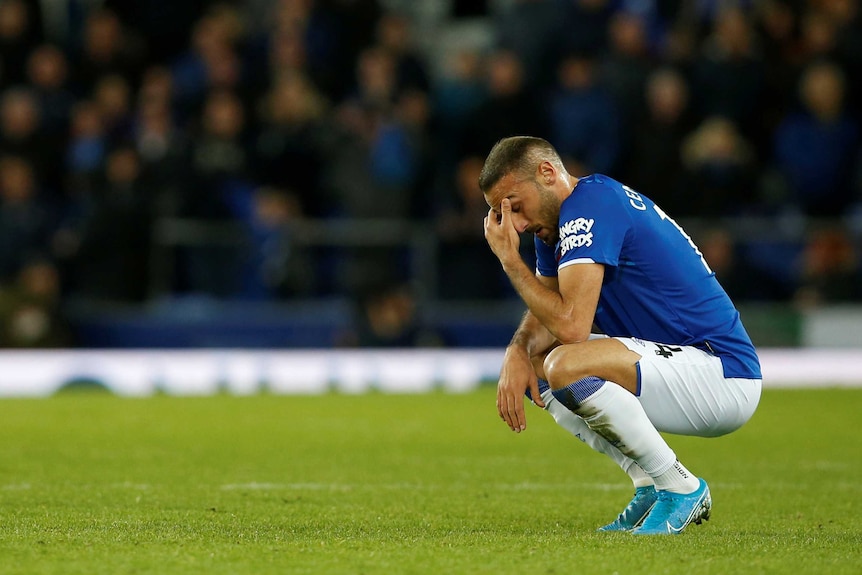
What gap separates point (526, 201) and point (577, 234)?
→ 29 centimetres

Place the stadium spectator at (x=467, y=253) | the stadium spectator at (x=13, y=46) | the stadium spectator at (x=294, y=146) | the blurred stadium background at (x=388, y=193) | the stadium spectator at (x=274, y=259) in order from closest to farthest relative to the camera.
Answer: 1. the blurred stadium background at (x=388, y=193)
2. the stadium spectator at (x=467, y=253)
3. the stadium spectator at (x=274, y=259)
4. the stadium spectator at (x=294, y=146)
5. the stadium spectator at (x=13, y=46)

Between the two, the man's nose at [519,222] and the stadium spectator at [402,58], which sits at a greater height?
the stadium spectator at [402,58]

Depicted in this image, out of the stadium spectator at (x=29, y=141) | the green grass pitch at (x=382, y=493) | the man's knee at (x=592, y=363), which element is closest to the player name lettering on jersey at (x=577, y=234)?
the man's knee at (x=592, y=363)

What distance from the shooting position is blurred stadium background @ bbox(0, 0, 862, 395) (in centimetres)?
1418

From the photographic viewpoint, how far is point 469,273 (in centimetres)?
1477

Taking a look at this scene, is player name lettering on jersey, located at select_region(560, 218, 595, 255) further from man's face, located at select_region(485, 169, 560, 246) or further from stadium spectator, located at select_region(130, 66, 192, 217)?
stadium spectator, located at select_region(130, 66, 192, 217)

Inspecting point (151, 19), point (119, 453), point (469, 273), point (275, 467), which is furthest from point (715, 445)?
point (151, 19)

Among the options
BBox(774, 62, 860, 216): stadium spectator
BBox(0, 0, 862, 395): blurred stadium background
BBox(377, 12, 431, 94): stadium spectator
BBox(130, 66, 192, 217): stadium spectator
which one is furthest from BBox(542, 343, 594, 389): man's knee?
BBox(377, 12, 431, 94): stadium spectator

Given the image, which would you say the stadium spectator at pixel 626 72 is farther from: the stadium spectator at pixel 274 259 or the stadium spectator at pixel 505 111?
the stadium spectator at pixel 274 259

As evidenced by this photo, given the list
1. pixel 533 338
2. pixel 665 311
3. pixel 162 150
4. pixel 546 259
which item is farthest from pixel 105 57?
pixel 665 311

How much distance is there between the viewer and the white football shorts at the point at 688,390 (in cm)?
570

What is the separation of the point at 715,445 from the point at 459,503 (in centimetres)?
347

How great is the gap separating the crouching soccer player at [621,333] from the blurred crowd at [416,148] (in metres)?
8.26

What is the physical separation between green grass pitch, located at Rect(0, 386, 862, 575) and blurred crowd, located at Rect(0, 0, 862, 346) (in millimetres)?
2765
